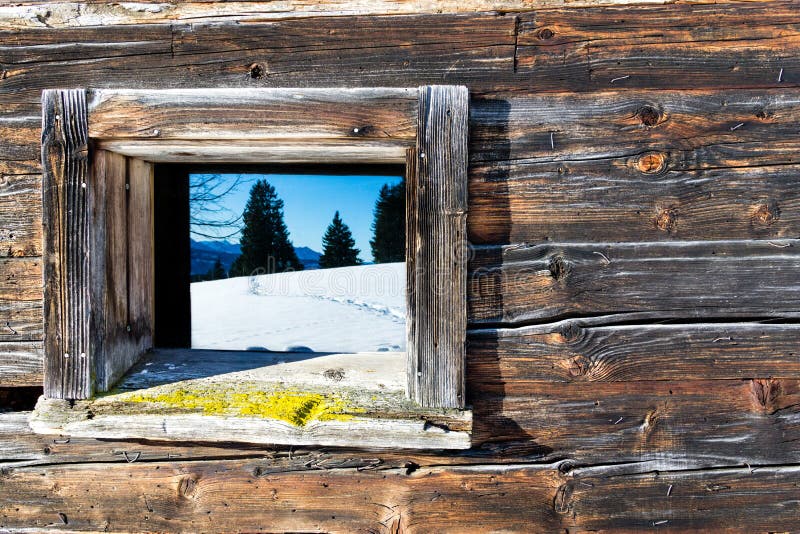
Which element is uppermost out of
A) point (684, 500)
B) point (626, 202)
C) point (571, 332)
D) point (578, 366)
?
point (626, 202)

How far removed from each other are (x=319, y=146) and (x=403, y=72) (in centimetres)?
34

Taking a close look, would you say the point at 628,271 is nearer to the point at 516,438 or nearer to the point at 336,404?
the point at 516,438

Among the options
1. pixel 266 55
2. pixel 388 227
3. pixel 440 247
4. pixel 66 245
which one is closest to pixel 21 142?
pixel 66 245

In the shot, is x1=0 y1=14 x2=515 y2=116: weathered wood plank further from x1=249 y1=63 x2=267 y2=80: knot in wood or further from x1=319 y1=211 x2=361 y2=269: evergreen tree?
x1=319 y1=211 x2=361 y2=269: evergreen tree

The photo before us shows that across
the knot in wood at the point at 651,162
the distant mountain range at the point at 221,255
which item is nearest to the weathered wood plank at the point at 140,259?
the distant mountain range at the point at 221,255

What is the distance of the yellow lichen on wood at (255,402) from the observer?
138cm

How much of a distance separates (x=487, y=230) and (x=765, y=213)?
2.73 feet

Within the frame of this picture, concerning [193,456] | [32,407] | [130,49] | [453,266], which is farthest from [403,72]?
[32,407]

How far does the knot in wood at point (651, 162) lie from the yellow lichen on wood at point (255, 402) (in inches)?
43.8

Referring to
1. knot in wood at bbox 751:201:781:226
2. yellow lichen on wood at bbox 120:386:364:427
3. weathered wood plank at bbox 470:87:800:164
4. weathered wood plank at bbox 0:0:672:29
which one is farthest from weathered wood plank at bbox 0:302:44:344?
knot in wood at bbox 751:201:781:226

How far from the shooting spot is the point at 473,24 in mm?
1440

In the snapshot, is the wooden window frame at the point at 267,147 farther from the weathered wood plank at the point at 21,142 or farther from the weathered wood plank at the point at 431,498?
the weathered wood plank at the point at 431,498

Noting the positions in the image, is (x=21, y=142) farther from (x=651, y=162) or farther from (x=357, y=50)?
(x=651, y=162)

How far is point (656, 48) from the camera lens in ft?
4.70
